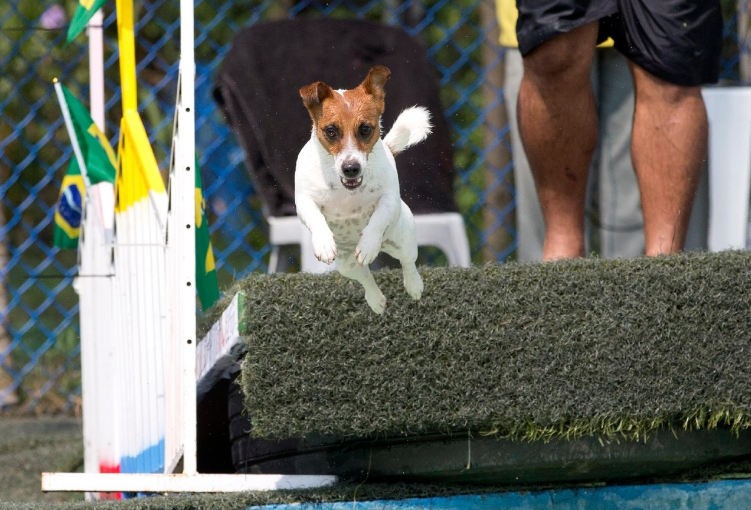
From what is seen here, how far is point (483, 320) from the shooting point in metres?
2.43

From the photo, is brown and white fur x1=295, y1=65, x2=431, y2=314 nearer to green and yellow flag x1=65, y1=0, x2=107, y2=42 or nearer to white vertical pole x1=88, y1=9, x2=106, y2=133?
green and yellow flag x1=65, y1=0, x2=107, y2=42

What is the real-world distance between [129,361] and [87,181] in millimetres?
562

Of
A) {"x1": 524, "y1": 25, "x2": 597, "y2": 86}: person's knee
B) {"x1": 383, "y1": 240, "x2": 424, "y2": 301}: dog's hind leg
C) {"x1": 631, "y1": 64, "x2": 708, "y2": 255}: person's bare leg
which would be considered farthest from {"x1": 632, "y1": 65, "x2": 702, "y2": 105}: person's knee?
{"x1": 383, "y1": 240, "x2": 424, "y2": 301}: dog's hind leg

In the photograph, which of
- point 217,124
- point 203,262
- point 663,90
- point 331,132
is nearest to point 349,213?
point 331,132

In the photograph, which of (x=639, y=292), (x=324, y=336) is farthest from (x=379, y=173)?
(x=639, y=292)

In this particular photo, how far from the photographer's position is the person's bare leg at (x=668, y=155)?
2.91 metres

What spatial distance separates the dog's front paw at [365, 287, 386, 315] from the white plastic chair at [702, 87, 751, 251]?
74.9 inches

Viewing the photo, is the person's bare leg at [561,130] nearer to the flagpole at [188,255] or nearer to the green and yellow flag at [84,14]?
the flagpole at [188,255]

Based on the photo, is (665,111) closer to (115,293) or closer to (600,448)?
(600,448)

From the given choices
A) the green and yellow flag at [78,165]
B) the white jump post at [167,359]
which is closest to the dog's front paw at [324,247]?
the white jump post at [167,359]

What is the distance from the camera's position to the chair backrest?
11.0 feet

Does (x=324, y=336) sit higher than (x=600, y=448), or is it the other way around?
(x=324, y=336)

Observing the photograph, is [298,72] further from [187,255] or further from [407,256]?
[407,256]

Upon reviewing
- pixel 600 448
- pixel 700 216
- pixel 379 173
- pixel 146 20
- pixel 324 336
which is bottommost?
pixel 600 448
